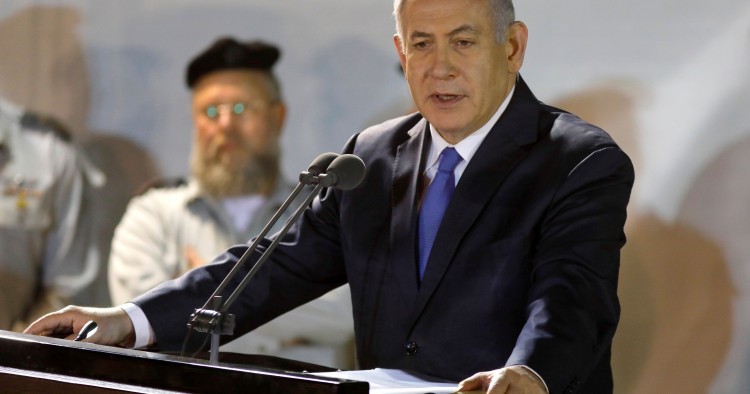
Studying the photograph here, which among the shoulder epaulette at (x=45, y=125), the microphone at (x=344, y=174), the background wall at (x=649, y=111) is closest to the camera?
the microphone at (x=344, y=174)

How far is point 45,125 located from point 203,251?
147 centimetres

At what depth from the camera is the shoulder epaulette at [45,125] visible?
7.20m

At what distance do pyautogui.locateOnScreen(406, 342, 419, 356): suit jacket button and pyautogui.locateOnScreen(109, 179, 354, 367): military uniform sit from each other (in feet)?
12.0

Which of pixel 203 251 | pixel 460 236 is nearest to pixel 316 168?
pixel 460 236

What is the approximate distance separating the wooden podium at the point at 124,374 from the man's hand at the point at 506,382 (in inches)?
9.5

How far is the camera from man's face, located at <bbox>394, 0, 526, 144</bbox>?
2631mm

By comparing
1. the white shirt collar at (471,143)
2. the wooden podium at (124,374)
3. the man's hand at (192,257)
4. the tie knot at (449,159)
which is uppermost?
the white shirt collar at (471,143)

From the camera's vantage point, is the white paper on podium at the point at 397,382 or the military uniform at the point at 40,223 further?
the military uniform at the point at 40,223

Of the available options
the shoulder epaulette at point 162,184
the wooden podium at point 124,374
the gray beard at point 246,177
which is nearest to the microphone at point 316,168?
the wooden podium at point 124,374

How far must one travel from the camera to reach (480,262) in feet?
8.35

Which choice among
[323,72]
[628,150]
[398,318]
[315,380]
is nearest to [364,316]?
[398,318]

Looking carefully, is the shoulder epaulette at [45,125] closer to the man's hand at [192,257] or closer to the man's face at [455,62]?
the man's hand at [192,257]

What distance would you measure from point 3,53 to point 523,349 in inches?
232

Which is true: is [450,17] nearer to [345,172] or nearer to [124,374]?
[345,172]
